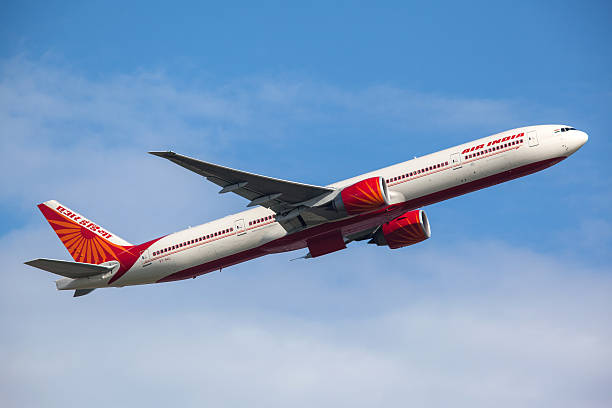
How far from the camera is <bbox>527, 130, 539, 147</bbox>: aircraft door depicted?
47.6m

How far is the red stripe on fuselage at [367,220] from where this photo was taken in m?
48.0

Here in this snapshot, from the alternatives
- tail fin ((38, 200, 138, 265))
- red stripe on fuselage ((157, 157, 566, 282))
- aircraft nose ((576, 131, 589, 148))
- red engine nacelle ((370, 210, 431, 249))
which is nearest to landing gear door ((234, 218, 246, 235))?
red stripe on fuselage ((157, 157, 566, 282))

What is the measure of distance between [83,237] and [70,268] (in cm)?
459

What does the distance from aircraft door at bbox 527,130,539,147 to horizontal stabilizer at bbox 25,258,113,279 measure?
96.0ft

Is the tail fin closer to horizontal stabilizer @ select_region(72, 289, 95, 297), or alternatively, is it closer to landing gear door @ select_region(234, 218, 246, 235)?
horizontal stabilizer @ select_region(72, 289, 95, 297)

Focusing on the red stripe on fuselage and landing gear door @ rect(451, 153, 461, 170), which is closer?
landing gear door @ rect(451, 153, 461, 170)

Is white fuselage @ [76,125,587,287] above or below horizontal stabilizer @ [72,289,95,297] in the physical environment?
above

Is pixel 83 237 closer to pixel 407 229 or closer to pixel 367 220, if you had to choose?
pixel 367 220

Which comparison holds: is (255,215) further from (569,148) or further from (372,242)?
(569,148)

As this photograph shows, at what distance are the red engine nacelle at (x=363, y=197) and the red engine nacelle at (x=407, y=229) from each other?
7273 mm

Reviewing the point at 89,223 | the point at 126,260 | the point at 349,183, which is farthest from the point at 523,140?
the point at 89,223

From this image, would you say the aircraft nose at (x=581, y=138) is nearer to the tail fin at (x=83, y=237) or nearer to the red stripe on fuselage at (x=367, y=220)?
the red stripe on fuselage at (x=367, y=220)

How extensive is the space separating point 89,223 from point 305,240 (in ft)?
55.7

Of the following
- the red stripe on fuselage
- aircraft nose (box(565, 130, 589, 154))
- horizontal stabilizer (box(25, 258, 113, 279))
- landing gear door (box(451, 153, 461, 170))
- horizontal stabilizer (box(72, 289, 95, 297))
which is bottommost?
horizontal stabilizer (box(72, 289, 95, 297))
